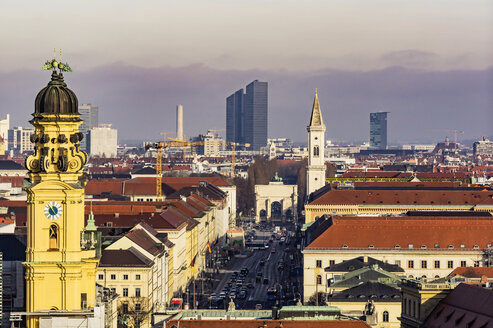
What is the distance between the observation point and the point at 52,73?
4225 cm

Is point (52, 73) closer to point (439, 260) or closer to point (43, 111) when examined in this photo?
point (43, 111)

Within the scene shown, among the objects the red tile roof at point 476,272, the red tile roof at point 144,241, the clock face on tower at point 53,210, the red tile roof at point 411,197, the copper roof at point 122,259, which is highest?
the clock face on tower at point 53,210

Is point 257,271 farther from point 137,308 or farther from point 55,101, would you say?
point 55,101

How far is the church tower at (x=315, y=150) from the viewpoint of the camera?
187500 mm

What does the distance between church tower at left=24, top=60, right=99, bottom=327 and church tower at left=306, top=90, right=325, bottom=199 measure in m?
146

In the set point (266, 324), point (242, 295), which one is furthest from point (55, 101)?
point (242, 295)

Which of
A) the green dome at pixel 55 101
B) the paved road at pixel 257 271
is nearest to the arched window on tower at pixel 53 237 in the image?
the green dome at pixel 55 101

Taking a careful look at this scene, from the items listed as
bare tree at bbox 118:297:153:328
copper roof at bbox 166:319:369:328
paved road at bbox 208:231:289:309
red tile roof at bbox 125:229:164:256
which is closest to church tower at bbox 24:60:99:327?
copper roof at bbox 166:319:369:328

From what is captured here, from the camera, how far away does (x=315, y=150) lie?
616 feet

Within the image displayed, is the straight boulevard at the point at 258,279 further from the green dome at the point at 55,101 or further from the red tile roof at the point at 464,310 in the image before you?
the green dome at the point at 55,101

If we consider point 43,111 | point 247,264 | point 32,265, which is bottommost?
point 247,264

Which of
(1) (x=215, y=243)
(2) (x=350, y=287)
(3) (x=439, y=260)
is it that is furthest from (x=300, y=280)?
(1) (x=215, y=243)

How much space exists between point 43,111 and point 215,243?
4912 inches

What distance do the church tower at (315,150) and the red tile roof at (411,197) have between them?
25.3 m
